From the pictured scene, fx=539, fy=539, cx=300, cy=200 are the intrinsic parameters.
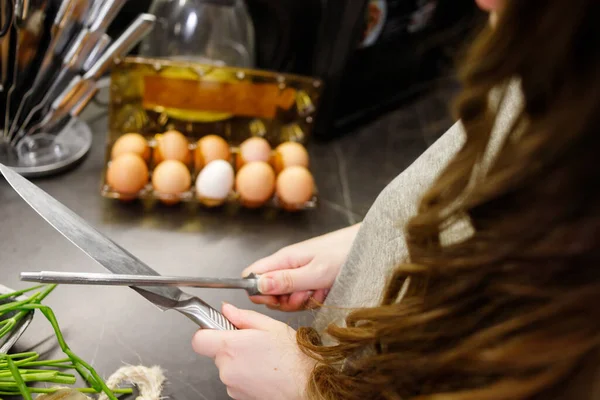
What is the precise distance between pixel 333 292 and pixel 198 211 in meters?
0.30

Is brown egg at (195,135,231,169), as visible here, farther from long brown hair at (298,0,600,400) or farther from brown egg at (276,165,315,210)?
long brown hair at (298,0,600,400)

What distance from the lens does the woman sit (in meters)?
0.26

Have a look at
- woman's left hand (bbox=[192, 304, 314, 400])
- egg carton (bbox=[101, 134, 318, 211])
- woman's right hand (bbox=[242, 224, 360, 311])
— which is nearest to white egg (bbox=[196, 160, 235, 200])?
egg carton (bbox=[101, 134, 318, 211])

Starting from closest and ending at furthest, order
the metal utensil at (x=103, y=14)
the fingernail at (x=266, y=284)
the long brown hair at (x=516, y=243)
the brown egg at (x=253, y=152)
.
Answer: the long brown hair at (x=516, y=243) < the fingernail at (x=266, y=284) < the metal utensil at (x=103, y=14) < the brown egg at (x=253, y=152)

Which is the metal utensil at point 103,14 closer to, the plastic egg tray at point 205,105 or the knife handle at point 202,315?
the plastic egg tray at point 205,105

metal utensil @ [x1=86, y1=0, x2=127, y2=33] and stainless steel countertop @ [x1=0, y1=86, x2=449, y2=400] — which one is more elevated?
metal utensil @ [x1=86, y1=0, x2=127, y2=33]

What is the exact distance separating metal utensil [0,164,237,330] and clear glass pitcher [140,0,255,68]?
442mm

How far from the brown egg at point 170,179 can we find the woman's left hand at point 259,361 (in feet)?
0.96

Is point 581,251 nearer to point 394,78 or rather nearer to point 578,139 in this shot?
point 578,139

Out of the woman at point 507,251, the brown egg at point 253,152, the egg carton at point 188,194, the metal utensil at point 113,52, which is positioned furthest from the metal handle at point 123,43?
the woman at point 507,251

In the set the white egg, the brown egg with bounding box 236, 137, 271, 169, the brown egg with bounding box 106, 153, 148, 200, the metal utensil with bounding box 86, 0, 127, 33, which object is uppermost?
the metal utensil with bounding box 86, 0, 127, 33

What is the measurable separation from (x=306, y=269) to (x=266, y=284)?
0.05 metres

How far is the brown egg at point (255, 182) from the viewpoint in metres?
0.78

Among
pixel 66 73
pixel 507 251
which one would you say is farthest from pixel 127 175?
pixel 507 251
